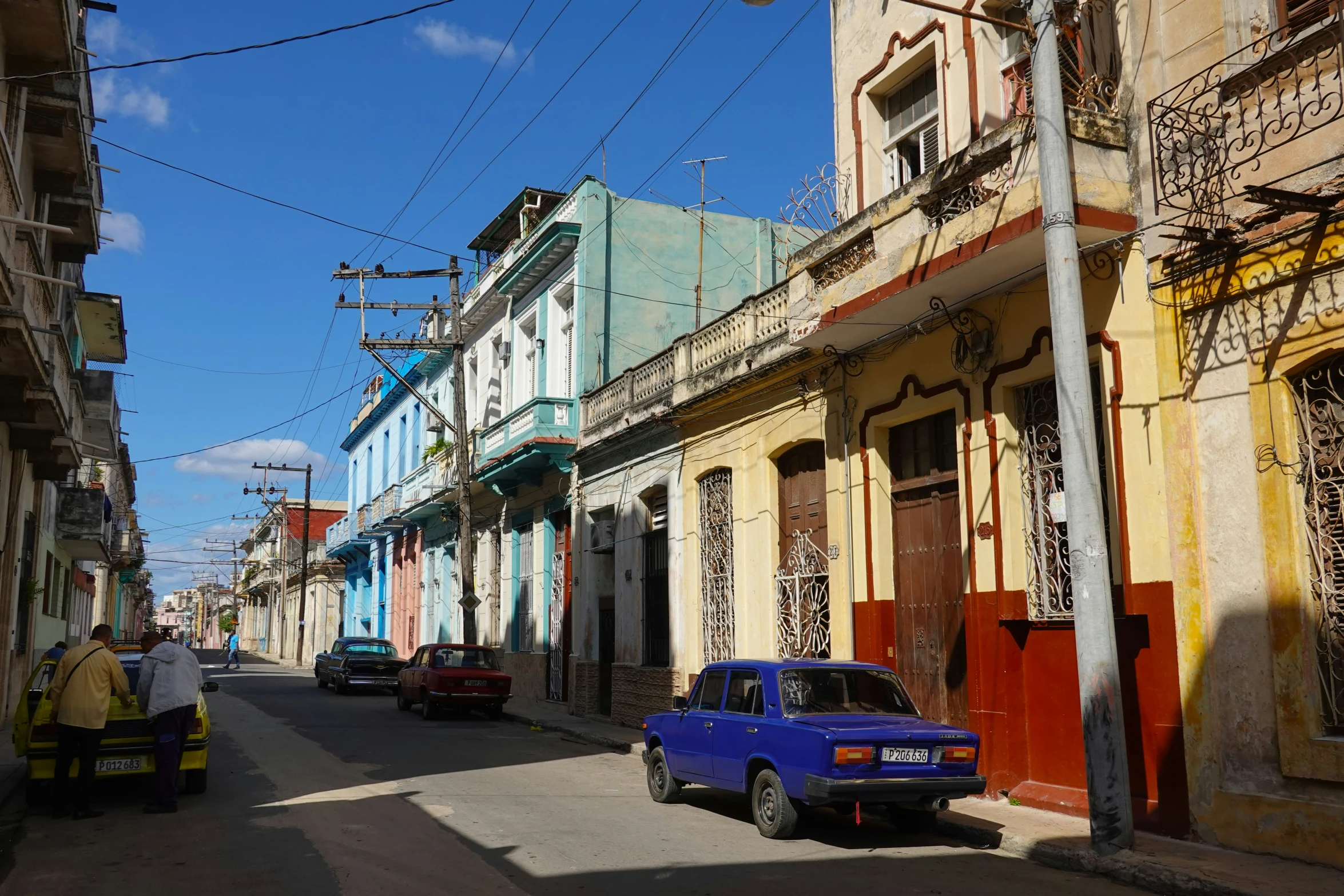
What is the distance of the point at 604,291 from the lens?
76.1ft

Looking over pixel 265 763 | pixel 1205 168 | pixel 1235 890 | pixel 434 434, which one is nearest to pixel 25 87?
pixel 265 763

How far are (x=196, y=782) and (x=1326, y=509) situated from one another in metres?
10.2

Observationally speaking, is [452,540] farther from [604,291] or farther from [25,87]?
[25,87]

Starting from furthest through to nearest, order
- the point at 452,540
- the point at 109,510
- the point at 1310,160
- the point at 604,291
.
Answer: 1. the point at 452,540
2. the point at 109,510
3. the point at 604,291
4. the point at 1310,160

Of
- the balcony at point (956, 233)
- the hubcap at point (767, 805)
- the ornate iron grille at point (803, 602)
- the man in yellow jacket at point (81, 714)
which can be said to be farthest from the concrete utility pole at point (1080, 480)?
the man in yellow jacket at point (81, 714)

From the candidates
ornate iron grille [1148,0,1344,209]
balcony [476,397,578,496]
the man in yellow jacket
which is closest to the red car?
balcony [476,397,578,496]

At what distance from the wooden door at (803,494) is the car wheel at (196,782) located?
7876 millimetres

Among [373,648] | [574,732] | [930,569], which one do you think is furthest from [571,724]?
[373,648]

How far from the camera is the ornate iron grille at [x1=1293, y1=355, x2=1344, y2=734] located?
324 inches

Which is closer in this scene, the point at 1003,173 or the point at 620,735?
the point at 1003,173

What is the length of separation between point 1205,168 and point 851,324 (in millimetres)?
4456

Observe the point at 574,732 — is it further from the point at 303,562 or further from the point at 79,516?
the point at 303,562

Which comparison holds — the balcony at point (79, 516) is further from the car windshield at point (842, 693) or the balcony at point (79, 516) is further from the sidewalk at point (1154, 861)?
the sidewalk at point (1154, 861)

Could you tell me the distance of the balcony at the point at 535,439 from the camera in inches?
912
